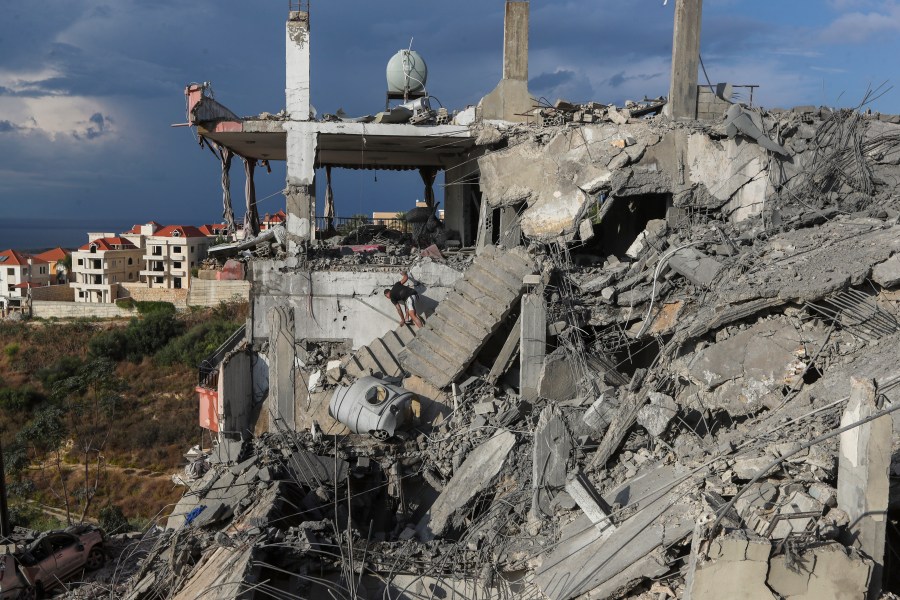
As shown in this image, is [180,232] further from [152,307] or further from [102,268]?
[152,307]

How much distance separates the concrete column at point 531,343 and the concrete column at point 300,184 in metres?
6.12

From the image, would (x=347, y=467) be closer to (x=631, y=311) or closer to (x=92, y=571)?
(x=631, y=311)

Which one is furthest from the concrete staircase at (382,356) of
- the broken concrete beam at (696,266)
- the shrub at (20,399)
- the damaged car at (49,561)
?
the shrub at (20,399)

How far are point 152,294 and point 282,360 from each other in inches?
1425

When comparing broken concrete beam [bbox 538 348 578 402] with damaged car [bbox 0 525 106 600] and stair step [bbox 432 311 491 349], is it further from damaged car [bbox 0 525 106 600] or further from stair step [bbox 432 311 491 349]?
damaged car [bbox 0 525 106 600]

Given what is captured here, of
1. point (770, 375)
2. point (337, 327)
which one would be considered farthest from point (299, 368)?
point (770, 375)

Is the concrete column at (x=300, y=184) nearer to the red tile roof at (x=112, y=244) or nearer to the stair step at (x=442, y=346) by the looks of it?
the stair step at (x=442, y=346)

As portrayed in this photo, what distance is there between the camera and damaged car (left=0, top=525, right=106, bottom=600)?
10.6 m

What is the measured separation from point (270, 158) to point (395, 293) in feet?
34.3

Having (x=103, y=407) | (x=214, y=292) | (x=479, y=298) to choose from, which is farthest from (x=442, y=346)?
(x=214, y=292)

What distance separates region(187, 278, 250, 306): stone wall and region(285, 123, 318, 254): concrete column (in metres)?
30.7

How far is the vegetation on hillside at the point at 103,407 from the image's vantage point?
26.8m

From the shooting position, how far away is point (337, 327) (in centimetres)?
1396

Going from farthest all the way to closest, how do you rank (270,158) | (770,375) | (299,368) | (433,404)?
(270,158) < (299,368) < (433,404) < (770,375)
